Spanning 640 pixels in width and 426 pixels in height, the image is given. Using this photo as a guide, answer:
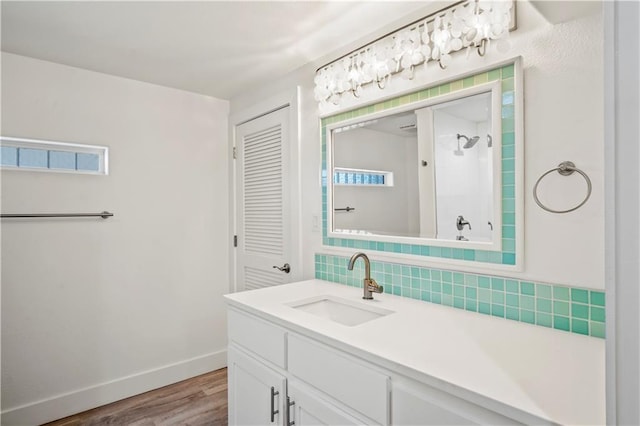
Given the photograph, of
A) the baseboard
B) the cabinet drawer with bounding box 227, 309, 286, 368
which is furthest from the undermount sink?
the baseboard

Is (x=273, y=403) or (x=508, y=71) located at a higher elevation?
(x=508, y=71)

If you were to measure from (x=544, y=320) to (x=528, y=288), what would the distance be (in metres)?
0.11

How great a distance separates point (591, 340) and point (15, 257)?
2.85 metres

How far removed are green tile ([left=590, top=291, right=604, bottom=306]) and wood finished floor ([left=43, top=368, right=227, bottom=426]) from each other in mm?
2047

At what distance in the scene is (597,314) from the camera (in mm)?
1105

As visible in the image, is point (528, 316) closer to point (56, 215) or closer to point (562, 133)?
point (562, 133)

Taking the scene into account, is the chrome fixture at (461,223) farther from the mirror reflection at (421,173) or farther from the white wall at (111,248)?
the white wall at (111,248)

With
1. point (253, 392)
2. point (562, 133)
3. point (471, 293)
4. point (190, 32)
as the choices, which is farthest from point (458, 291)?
point (190, 32)

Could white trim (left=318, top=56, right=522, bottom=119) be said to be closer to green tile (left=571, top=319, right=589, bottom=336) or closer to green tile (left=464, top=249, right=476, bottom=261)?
green tile (left=464, top=249, right=476, bottom=261)

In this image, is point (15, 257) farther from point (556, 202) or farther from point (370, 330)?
point (556, 202)

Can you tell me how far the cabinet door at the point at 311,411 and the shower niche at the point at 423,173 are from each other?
786mm

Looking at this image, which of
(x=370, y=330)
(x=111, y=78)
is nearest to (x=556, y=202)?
(x=370, y=330)

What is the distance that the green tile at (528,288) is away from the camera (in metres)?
1.24

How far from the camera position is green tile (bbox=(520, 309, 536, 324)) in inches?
48.9
